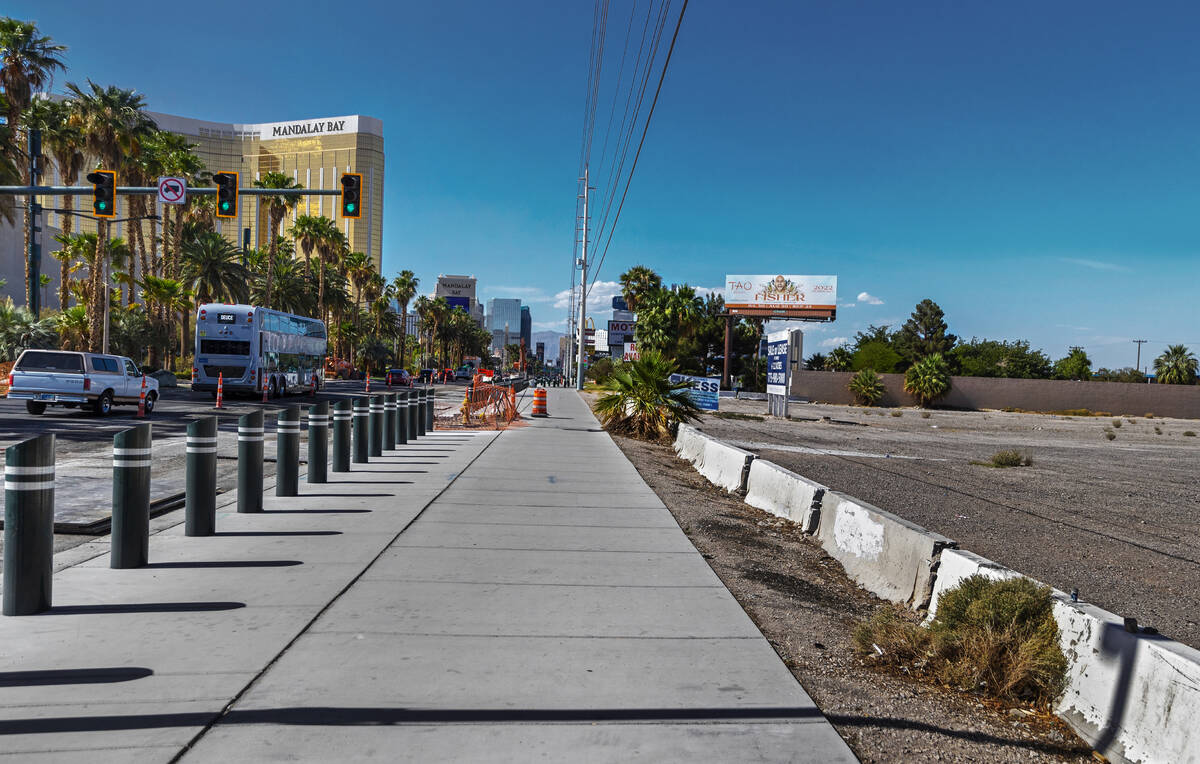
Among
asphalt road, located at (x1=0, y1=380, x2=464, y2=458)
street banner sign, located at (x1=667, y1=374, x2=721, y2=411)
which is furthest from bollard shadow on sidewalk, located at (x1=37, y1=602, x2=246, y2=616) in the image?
street banner sign, located at (x1=667, y1=374, x2=721, y2=411)

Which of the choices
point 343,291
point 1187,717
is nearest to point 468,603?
point 1187,717

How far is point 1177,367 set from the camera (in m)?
89.4

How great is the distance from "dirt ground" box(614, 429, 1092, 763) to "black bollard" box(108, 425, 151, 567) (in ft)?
15.7

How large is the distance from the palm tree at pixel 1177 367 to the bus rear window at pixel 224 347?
91104 mm

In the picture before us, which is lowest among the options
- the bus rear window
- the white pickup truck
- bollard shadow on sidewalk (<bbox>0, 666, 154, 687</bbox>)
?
bollard shadow on sidewalk (<bbox>0, 666, 154, 687</bbox>)

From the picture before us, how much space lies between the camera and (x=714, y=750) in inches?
150

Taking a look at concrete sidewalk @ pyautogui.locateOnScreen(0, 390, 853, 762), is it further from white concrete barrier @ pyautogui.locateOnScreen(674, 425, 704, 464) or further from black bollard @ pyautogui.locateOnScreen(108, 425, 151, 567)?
white concrete barrier @ pyautogui.locateOnScreen(674, 425, 704, 464)

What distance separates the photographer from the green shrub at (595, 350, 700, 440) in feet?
75.7

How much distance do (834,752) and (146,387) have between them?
24.5 metres

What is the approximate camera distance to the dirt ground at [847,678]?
3990 mm

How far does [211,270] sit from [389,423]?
5009 cm

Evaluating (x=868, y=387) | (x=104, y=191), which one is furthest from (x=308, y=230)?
(x=104, y=191)

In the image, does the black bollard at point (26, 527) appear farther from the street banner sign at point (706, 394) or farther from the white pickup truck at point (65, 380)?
the street banner sign at point (706, 394)

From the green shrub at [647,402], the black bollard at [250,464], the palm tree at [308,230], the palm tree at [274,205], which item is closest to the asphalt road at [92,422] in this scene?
the black bollard at [250,464]
